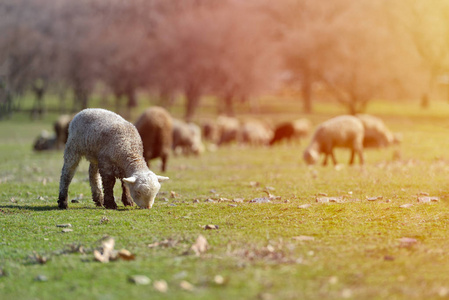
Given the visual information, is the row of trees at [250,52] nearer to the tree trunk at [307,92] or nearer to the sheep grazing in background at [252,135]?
the tree trunk at [307,92]

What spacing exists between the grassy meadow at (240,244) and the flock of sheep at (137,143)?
557mm

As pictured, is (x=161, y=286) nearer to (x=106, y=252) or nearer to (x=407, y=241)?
(x=106, y=252)

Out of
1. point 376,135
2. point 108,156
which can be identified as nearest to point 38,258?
point 108,156

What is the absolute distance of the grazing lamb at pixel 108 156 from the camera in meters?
11.0

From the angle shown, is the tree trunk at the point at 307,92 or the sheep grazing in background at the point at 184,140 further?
the tree trunk at the point at 307,92

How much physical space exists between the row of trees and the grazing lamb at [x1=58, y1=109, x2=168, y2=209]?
52.6 metres

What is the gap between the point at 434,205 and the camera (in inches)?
441

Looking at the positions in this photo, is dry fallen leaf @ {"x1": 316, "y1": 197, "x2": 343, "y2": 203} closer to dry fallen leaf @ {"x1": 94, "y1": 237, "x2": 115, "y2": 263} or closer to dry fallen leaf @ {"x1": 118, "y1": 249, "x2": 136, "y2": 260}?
dry fallen leaf @ {"x1": 94, "y1": 237, "x2": 115, "y2": 263}

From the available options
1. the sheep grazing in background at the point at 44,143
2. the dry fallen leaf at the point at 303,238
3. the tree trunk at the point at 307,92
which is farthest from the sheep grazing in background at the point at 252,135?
the dry fallen leaf at the point at 303,238

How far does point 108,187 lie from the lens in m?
11.5

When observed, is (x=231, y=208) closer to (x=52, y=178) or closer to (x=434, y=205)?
(x=434, y=205)

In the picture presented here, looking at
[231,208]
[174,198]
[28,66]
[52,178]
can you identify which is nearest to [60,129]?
[52,178]

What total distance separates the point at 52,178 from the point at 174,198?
748 centimetres

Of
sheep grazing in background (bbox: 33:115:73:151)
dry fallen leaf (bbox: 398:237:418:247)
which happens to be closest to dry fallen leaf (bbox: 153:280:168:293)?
dry fallen leaf (bbox: 398:237:418:247)
